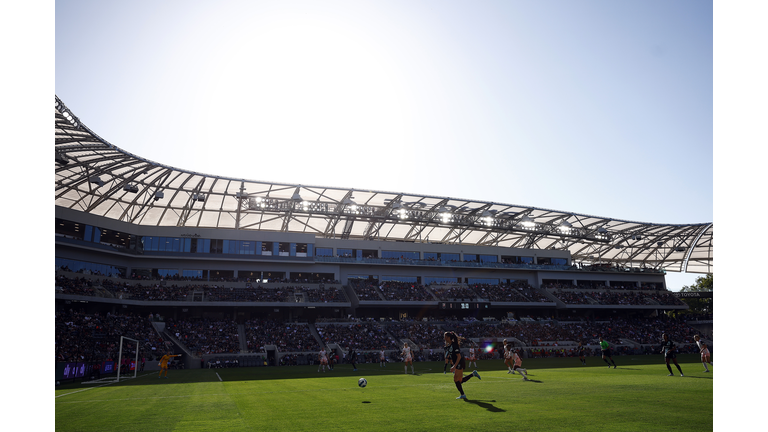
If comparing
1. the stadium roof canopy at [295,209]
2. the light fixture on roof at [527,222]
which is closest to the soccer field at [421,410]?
the stadium roof canopy at [295,209]

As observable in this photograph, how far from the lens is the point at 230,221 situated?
64000 millimetres

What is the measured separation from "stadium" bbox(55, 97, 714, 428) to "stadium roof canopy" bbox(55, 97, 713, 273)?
0.80 ft

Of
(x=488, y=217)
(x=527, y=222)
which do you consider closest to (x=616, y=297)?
(x=527, y=222)

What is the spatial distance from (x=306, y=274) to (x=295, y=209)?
978 cm

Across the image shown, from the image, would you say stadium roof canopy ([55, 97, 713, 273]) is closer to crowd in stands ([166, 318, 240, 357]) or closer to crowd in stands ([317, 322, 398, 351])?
crowd in stands ([317, 322, 398, 351])

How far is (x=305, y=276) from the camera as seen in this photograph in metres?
60.4

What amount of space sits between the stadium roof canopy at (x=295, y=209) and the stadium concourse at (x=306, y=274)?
0.24 metres

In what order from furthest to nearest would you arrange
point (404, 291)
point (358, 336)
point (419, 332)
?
point (404, 291) < point (419, 332) < point (358, 336)

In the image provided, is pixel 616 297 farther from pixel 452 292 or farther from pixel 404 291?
pixel 404 291

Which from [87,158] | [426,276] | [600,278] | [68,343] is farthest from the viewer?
[600,278]

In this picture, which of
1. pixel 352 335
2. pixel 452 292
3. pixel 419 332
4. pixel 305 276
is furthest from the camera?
pixel 452 292

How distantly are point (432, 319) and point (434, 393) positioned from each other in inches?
1838

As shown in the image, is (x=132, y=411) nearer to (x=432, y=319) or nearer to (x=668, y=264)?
(x=432, y=319)

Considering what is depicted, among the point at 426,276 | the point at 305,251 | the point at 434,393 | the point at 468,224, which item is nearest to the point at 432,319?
the point at 426,276
